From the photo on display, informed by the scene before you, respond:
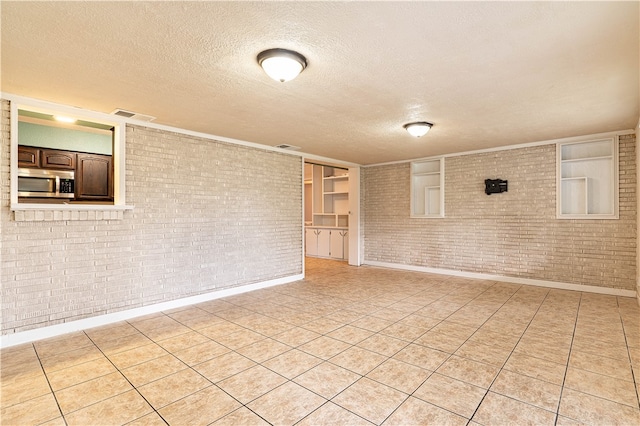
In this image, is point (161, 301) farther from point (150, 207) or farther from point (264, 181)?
point (264, 181)

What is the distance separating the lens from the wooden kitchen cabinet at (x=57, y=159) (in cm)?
513

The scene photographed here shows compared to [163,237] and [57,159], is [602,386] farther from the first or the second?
[57,159]

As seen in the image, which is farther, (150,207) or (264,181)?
(264,181)

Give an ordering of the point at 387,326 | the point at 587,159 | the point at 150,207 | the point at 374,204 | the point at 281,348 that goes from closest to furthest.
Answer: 1. the point at 281,348
2. the point at 387,326
3. the point at 150,207
4. the point at 587,159
5. the point at 374,204

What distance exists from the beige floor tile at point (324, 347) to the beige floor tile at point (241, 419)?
3.17 feet

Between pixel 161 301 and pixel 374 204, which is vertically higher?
pixel 374 204

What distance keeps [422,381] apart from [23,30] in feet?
12.7

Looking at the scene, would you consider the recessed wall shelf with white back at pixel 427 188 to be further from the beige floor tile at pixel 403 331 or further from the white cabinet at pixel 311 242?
the beige floor tile at pixel 403 331

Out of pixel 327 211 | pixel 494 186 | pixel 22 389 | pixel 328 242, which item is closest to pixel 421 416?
pixel 22 389

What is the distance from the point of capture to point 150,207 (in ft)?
14.5

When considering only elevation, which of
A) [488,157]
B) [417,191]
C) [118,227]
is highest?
[488,157]

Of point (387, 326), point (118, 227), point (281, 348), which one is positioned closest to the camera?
point (281, 348)

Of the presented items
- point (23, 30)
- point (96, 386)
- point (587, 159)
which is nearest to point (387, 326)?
point (96, 386)

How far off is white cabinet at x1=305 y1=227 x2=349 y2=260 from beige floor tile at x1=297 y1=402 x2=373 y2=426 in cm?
684
